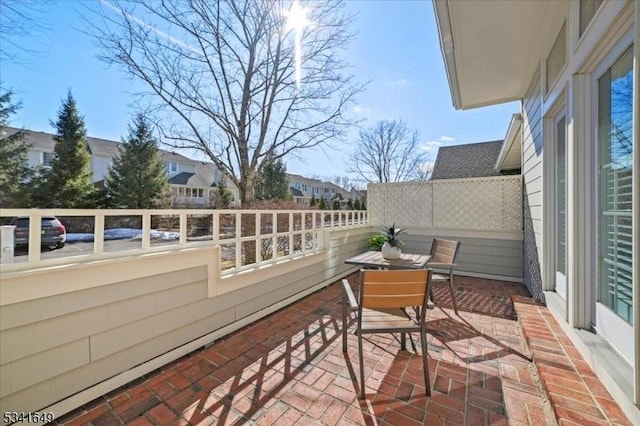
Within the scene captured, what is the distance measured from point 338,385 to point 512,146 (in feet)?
21.9

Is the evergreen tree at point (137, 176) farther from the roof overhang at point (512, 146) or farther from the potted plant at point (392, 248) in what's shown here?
the roof overhang at point (512, 146)

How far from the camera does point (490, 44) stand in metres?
3.46

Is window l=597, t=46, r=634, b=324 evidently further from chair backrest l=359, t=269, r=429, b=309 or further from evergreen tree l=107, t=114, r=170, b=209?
evergreen tree l=107, t=114, r=170, b=209

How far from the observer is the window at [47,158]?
40.8 feet

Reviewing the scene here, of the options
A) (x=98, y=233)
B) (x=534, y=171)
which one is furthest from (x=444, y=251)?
(x=98, y=233)

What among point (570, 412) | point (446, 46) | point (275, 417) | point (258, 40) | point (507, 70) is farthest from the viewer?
point (258, 40)

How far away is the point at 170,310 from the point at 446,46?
427cm

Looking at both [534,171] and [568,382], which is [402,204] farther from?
[568,382]

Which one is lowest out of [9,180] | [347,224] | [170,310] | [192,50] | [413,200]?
[170,310]

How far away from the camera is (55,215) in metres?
1.78

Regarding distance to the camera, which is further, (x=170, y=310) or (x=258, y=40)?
(x=258, y=40)

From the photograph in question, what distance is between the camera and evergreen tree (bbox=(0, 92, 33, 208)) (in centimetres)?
1055

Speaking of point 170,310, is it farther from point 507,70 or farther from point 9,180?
point 9,180

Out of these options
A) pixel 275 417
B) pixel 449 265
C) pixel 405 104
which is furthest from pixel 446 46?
pixel 405 104
